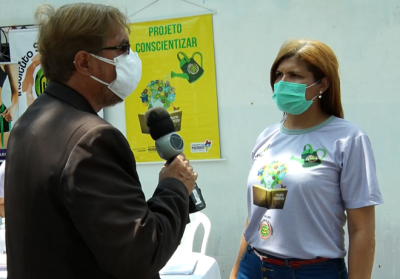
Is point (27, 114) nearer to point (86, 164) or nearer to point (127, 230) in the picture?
point (86, 164)

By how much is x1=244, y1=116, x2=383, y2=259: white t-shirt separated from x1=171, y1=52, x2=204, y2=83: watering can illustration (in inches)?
107

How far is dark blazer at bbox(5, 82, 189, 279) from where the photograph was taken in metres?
1.07

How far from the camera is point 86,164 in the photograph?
1.07 m

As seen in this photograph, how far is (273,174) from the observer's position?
1.90 meters

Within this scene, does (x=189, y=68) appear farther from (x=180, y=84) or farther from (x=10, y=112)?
(x=10, y=112)

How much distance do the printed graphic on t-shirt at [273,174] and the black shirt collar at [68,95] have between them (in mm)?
916

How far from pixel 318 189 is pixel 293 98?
468 mm

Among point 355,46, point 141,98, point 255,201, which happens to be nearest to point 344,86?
point 355,46

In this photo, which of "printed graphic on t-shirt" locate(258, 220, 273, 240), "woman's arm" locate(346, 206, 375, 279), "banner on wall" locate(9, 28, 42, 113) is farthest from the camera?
"banner on wall" locate(9, 28, 42, 113)

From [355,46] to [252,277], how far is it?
9.77 feet

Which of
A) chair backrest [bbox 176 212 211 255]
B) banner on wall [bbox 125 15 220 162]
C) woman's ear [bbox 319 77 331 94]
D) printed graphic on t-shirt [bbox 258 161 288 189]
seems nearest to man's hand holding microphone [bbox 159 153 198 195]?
printed graphic on t-shirt [bbox 258 161 288 189]

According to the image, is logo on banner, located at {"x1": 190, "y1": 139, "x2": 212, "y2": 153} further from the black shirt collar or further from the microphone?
the black shirt collar

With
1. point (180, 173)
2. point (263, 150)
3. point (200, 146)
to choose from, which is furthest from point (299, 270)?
point (200, 146)

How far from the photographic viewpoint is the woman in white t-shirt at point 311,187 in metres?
1.74
